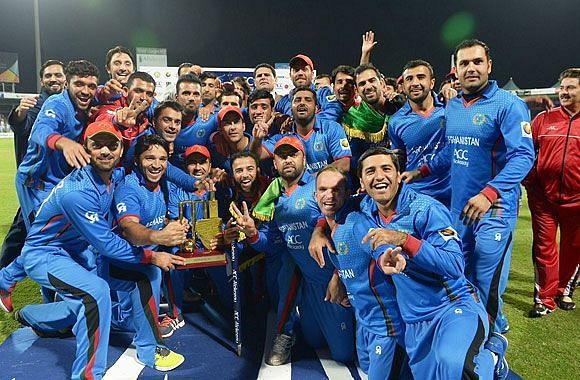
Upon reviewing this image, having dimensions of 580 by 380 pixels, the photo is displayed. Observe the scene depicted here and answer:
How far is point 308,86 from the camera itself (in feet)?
18.5

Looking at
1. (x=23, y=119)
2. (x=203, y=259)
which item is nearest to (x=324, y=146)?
(x=203, y=259)

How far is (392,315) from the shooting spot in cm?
298

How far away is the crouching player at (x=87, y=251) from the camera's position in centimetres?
328

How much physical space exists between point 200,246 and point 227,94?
1.89 metres

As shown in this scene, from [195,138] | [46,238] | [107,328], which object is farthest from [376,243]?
[195,138]

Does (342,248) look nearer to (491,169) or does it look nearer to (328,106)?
(491,169)

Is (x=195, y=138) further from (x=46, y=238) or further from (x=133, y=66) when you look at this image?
(x=46, y=238)

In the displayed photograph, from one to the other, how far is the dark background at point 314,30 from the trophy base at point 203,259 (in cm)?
3522

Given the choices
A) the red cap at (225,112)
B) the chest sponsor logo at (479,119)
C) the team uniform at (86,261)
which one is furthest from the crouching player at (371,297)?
the red cap at (225,112)

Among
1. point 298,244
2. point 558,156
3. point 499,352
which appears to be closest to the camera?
point 499,352

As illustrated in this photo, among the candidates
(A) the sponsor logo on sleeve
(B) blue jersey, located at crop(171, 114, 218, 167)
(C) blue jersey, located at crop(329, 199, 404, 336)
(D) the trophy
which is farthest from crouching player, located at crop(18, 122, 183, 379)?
(A) the sponsor logo on sleeve

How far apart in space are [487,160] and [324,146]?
4.97 ft

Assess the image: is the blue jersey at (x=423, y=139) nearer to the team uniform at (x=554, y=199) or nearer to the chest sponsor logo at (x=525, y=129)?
the chest sponsor logo at (x=525, y=129)

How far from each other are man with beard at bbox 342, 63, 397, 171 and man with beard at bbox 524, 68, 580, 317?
1.59 meters
